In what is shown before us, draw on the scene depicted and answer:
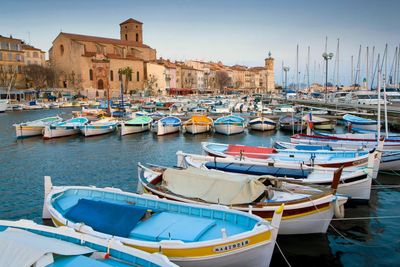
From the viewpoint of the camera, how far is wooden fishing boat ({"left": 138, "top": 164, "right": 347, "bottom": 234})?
10.9 metres

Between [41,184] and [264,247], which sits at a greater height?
[264,247]

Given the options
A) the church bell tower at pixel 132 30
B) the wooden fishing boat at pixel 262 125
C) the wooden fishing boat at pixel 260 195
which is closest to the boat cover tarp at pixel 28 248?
the wooden fishing boat at pixel 260 195

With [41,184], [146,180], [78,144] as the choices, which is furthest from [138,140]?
[146,180]

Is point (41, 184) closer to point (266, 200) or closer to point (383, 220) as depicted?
point (266, 200)

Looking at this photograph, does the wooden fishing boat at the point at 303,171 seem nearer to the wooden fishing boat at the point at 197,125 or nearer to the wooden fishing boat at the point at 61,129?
the wooden fishing boat at the point at 197,125

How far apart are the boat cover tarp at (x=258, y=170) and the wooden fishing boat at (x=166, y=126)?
22.1 metres

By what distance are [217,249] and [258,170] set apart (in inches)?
318

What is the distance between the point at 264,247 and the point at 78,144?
28.1m

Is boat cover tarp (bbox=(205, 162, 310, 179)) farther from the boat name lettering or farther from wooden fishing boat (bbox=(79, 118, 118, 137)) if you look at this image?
wooden fishing boat (bbox=(79, 118, 118, 137))

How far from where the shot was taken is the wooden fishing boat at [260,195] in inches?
430

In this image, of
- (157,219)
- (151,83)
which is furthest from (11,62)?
(157,219)

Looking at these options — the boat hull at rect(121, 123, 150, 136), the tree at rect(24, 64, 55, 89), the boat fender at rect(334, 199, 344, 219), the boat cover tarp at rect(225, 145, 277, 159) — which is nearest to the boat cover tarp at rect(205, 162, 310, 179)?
the boat cover tarp at rect(225, 145, 277, 159)

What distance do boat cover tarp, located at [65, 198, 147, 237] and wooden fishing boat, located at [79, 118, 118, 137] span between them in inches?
1103

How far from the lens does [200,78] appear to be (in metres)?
140
